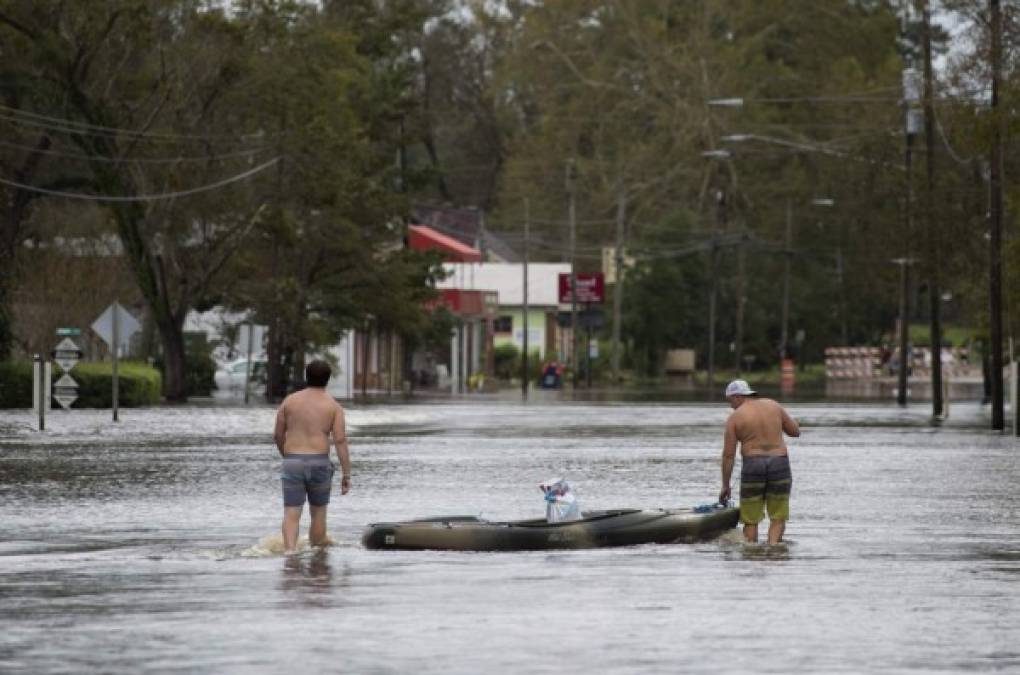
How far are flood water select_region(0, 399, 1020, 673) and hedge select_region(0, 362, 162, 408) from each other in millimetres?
26496

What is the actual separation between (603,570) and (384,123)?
78.3 meters

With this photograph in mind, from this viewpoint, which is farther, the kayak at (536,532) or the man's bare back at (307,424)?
the kayak at (536,532)

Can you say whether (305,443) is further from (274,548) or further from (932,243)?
(932,243)

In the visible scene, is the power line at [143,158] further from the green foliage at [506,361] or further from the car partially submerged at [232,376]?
the green foliage at [506,361]

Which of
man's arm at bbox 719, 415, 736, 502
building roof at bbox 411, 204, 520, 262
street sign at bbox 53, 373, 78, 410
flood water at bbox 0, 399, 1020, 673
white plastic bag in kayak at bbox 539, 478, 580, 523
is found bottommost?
flood water at bbox 0, 399, 1020, 673

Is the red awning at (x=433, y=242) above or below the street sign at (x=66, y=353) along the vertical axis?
above

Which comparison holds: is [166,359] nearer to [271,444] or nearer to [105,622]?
[271,444]

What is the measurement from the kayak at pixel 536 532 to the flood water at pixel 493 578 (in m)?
0.13

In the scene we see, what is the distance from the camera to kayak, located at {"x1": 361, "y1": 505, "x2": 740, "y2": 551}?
71.4 feet

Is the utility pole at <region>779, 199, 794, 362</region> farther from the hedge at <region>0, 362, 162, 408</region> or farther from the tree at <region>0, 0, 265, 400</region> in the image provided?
the hedge at <region>0, 362, 162, 408</region>

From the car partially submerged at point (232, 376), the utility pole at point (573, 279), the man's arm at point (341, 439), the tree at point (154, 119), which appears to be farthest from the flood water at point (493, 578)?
the utility pole at point (573, 279)

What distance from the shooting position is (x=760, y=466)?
23.0m

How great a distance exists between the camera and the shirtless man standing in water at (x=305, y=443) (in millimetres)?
21562

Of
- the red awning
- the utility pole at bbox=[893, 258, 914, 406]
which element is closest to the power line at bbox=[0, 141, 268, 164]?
the utility pole at bbox=[893, 258, 914, 406]
